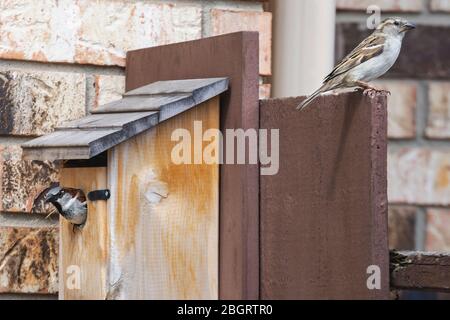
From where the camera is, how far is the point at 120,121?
10.5 ft

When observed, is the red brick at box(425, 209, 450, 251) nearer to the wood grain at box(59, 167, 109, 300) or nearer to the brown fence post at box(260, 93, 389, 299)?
the brown fence post at box(260, 93, 389, 299)

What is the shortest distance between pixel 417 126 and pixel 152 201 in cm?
112

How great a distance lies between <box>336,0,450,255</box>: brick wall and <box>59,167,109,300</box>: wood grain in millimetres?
1062

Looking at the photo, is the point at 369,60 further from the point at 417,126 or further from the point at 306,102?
the point at 417,126

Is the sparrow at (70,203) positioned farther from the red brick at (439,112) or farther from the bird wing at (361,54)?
the red brick at (439,112)

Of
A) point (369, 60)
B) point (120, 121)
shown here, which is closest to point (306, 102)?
point (120, 121)

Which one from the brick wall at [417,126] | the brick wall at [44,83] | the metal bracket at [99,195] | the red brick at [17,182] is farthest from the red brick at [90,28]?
the brick wall at [417,126]

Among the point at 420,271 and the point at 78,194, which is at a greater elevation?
the point at 78,194

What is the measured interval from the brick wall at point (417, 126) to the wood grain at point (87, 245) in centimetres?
106

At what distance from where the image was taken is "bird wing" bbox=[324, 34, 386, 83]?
3456 millimetres

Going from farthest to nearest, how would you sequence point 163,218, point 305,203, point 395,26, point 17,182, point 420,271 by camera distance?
point 395,26 < point 17,182 < point 163,218 < point 305,203 < point 420,271

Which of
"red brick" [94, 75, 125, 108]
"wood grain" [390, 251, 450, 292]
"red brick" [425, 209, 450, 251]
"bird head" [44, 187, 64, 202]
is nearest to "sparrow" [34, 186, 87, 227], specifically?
"bird head" [44, 187, 64, 202]

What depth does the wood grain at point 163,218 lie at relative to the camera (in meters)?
3.21
